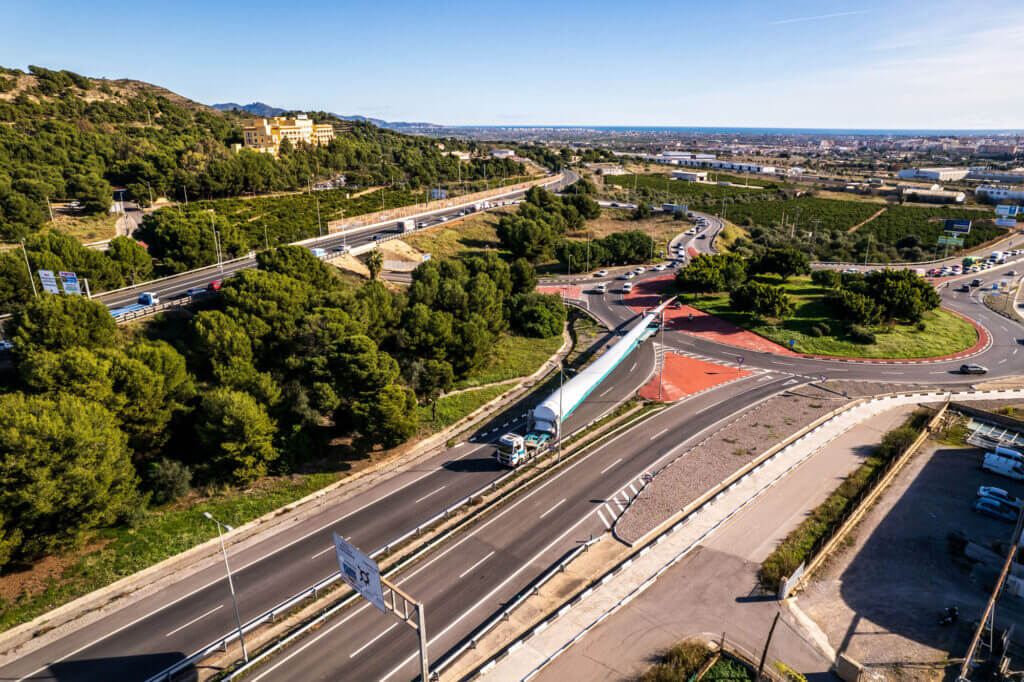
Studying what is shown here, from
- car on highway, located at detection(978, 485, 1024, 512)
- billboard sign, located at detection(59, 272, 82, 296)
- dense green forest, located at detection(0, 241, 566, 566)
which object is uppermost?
billboard sign, located at detection(59, 272, 82, 296)

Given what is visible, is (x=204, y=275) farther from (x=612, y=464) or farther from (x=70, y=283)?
(x=612, y=464)

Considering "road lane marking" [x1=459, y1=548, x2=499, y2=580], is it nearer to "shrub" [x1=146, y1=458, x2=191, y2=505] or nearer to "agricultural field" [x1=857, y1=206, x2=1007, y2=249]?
A: "shrub" [x1=146, y1=458, x2=191, y2=505]

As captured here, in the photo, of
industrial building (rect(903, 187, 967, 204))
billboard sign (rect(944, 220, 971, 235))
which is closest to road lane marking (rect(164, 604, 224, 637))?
billboard sign (rect(944, 220, 971, 235))

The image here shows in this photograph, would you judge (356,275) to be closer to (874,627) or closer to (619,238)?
(619,238)

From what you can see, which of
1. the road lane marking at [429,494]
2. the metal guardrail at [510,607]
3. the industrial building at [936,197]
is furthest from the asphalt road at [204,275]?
the industrial building at [936,197]

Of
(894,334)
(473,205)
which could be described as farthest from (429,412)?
(473,205)

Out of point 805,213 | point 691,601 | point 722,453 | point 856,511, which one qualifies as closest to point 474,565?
point 691,601

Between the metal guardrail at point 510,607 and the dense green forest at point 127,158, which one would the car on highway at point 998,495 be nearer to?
the metal guardrail at point 510,607
